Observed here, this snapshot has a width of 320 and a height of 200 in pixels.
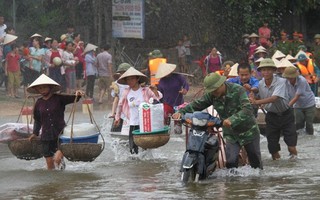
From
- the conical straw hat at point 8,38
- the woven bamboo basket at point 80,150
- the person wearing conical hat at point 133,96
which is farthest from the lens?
the conical straw hat at point 8,38

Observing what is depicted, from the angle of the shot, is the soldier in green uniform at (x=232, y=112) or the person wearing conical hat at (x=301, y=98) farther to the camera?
the person wearing conical hat at (x=301, y=98)

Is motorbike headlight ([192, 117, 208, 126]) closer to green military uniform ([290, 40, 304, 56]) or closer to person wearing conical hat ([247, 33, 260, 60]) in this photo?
green military uniform ([290, 40, 304, 56])

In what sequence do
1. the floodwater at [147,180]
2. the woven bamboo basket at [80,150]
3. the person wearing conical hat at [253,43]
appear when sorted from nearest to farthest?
the floodwater at [147,180] < the woven bamboo basket at [80,150] < the person wearing conical hat at [253,43]

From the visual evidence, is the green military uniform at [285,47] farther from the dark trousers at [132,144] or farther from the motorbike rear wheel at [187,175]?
the motorbike rear wheel at [187,175]

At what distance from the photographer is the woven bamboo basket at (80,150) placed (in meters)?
12.3

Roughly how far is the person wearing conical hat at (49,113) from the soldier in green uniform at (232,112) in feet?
6.02

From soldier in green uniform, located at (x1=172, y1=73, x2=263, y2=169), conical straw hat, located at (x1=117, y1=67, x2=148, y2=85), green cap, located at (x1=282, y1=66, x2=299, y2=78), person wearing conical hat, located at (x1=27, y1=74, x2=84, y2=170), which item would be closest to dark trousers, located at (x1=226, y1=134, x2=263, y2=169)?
soldier in green uniform, located at (x1=172, y1=73, x2=263, y2=169)

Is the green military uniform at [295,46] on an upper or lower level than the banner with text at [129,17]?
lower

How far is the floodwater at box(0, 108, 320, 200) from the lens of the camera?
1087cm

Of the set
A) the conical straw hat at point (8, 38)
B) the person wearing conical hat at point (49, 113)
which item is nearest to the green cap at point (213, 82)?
the person wearing conical hat at point (49, 113)

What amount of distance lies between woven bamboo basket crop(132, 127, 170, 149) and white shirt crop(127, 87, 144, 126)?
99cm

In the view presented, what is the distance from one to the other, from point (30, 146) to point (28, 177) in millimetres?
475

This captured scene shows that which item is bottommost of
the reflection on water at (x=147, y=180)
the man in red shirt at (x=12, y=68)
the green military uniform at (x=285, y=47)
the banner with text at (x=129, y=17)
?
the reflection on water at (x=147, y=180)

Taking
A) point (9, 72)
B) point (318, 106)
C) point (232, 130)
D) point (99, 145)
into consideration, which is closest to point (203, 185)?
point (232, 130)
